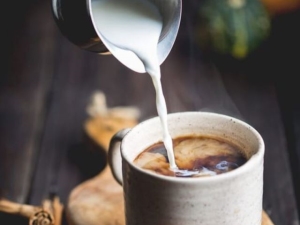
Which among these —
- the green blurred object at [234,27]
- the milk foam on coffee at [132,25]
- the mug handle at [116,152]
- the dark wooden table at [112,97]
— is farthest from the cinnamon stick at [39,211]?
the green blurred object at [234,27]

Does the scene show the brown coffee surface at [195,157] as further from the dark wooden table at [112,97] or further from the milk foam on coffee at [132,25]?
the dark wooden table at [112,97]

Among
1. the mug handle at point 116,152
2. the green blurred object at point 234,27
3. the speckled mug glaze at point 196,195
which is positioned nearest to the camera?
the speckled mug glaze at point 196,195

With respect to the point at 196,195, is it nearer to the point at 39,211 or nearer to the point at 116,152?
the point at 116,152

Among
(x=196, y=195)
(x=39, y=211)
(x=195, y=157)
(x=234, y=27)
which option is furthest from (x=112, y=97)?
(x=196, y=195)

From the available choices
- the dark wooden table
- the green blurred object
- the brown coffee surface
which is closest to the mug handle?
the brown coffee surface

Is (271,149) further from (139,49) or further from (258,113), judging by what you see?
(139,49)

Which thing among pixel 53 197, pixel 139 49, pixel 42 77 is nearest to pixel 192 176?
pixel 139 49
